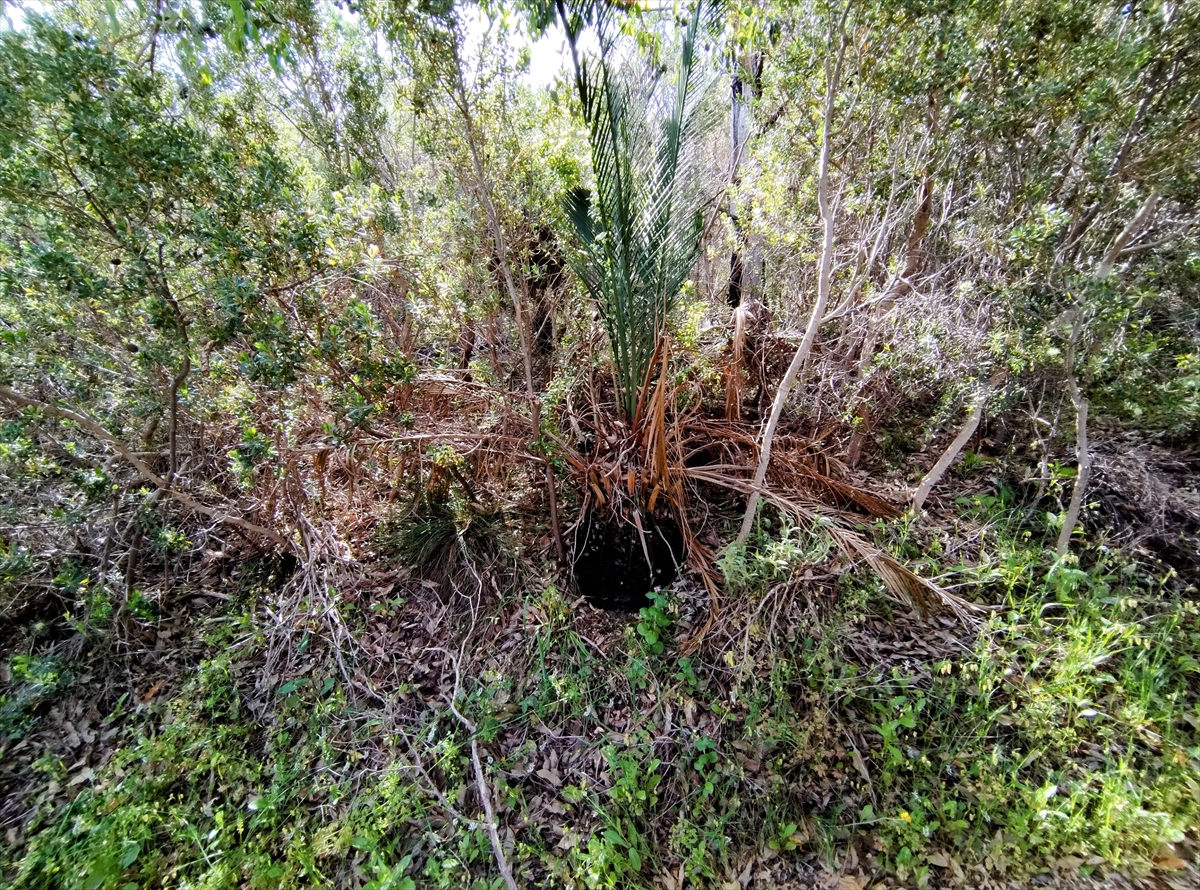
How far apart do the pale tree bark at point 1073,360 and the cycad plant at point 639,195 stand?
5.29ft

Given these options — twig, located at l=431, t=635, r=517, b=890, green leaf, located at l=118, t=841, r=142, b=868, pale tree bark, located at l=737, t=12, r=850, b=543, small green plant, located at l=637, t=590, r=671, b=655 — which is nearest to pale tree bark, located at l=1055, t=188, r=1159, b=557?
pale tree bark, located at l=737, t=12, r=850, b=543

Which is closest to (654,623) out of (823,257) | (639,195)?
(823,257)

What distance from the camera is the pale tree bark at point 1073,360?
6.17ft

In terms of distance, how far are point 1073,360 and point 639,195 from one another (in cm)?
199

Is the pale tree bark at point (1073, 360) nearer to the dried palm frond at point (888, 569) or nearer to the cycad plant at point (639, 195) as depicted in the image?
the dried palm frond at point (888, 569)

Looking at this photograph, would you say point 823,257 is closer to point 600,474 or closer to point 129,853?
point 600,474

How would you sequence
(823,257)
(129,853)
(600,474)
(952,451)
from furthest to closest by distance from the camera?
(600,474) < (952,451) < (823,257) < (129,853)

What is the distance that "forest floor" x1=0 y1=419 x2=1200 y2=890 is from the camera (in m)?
1.91

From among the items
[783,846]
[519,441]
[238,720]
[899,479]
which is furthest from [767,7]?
[238,720]

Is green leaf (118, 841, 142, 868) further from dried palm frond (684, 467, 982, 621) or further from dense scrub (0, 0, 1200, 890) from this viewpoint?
dried palm frond (684, 467, 982, 621)

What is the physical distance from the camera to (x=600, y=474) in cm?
270

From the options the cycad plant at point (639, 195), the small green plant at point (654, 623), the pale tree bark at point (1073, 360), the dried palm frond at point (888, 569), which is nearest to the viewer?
the pale tree bark at point (1073, 360)

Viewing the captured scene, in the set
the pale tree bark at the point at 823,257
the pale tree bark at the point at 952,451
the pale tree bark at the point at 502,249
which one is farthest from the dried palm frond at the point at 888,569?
the pale tree bark at the point at 502,249

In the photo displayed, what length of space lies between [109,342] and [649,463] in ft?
8.92
